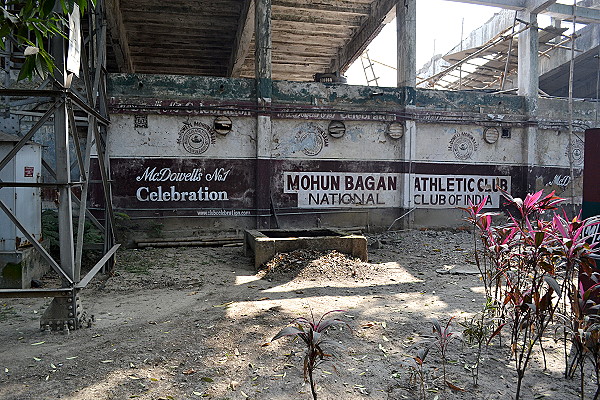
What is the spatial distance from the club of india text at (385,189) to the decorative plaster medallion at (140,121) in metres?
3.26

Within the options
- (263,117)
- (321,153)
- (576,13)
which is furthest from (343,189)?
(576,13)

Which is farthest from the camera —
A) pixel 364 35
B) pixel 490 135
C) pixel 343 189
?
pixel 364 35

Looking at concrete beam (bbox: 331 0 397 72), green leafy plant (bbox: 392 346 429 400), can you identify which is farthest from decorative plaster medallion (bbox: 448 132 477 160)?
green leafy plant (bbox: 392 346 429 400)

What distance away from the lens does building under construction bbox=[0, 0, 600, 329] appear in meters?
9.20

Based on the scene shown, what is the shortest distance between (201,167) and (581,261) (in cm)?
785

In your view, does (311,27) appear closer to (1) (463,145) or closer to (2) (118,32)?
(2) (118,32)

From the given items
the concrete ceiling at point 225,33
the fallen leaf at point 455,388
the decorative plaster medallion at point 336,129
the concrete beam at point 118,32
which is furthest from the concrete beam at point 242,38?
the fallen leaf at point 455,388

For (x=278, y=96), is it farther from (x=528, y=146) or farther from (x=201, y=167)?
(x=528, y=146)

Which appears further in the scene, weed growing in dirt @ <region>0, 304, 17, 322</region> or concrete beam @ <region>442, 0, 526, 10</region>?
concrete beam @ <region>442, 0, 526, 10</region>

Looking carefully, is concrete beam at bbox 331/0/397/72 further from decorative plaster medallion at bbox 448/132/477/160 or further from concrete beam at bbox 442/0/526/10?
decorative plaster medallion at bbox 448/132/477/160

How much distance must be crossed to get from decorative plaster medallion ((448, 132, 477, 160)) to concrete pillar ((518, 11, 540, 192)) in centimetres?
150

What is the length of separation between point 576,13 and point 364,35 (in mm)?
5752

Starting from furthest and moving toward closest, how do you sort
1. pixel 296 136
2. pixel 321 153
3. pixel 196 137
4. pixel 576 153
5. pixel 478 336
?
pixel 576 153 → pixel 321 153 → pixel 296 136 → pixel 196 137 → pixel 478 336

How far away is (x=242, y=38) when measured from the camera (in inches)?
466
